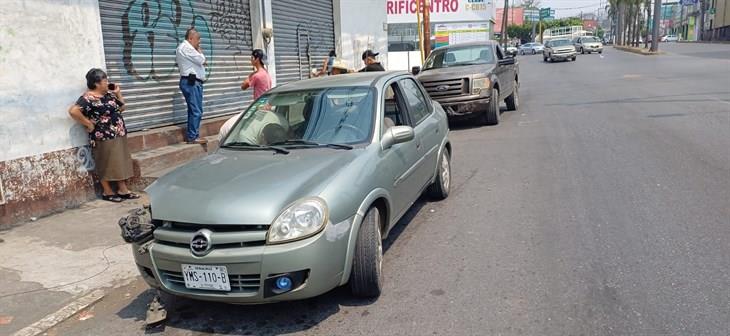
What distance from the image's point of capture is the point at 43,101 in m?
6.32

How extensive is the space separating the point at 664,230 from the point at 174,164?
19.8 ft

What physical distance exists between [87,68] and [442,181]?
444cm

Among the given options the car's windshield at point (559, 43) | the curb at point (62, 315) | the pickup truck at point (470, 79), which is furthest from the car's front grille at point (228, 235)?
the car's windshield at point (559, 43)

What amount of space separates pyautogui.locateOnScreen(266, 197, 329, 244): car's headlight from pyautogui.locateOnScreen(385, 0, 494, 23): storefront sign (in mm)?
41358

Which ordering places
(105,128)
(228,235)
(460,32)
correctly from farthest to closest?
1. (460,32)
2. (105,128)
3. (228,235)

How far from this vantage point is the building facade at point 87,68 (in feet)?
19.7

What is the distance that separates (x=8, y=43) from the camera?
5.90 metres

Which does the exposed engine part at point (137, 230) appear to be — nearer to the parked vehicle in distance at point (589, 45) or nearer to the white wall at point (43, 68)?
the white wall at point (43, 68)

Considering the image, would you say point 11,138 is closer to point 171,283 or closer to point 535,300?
point 171,283

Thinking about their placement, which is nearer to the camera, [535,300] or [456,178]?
[535,300]

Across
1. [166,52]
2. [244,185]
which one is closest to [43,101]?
[166,52]

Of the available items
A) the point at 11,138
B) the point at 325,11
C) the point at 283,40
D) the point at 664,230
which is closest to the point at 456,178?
the point at 664,230

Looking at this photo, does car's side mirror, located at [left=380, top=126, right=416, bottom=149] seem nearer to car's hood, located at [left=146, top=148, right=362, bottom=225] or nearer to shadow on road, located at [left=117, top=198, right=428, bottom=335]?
car's hood, located at [left=146, top=148, right=362, bottom=225]

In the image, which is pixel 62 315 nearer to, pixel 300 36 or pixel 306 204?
pixel 306 204
